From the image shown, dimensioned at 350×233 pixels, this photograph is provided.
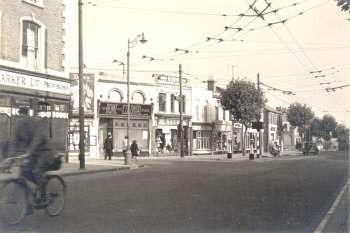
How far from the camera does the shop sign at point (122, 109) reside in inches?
1889

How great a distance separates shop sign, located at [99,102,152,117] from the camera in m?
48.0

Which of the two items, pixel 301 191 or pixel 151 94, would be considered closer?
pixel 301 191

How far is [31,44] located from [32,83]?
2075mm

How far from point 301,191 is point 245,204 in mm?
3797

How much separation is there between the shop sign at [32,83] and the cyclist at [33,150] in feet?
54.5

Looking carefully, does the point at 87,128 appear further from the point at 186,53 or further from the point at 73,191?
the point at 73,191

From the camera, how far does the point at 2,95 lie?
84.3 feet

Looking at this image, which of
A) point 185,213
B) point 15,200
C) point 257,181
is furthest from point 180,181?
point 15,200

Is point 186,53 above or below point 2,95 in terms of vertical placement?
above

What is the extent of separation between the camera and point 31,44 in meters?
28.0

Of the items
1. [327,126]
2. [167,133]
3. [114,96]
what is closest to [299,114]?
[327,126]

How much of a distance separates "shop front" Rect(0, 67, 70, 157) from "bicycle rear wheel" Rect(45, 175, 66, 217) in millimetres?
13158

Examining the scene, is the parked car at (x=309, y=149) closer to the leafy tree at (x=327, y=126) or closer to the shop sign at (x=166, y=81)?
the shop sign at (x=166, y=81)

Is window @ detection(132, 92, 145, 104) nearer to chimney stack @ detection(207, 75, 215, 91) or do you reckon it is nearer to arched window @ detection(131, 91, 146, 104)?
arched window @ detection(131, 91, 146, 104)
